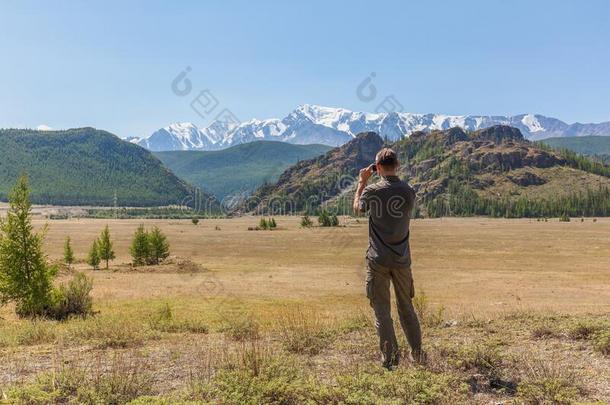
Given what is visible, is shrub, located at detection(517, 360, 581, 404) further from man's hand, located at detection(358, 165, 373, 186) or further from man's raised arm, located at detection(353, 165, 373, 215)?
man's hand, located at detection(358, 165, 373, 186)

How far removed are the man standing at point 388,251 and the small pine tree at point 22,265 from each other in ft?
52.7

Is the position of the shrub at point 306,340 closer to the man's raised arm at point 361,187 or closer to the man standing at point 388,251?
the man standing at point 388,251

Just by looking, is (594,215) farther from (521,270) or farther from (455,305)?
(455,305)

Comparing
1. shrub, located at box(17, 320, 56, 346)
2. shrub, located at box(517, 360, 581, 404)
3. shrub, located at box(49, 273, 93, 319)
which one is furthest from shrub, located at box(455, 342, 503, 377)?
shrub, located at box(49, 273, 93, 319)

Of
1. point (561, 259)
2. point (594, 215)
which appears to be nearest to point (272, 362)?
point (561, 259)

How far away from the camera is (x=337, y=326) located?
10.9 meters

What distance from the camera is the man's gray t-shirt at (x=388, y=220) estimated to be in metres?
7.14

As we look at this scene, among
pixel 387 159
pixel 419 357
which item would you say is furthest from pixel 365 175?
pixel 419 357

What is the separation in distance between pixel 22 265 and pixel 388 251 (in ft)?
58.0

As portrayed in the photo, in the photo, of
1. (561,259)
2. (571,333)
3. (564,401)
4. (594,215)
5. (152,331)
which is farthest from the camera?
(594,215)

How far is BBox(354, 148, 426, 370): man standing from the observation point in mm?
7164

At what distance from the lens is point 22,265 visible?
19.1 m

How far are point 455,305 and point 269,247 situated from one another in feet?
191

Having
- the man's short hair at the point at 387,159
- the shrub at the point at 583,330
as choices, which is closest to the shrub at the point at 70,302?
the man's short hair at the point at 387,159
